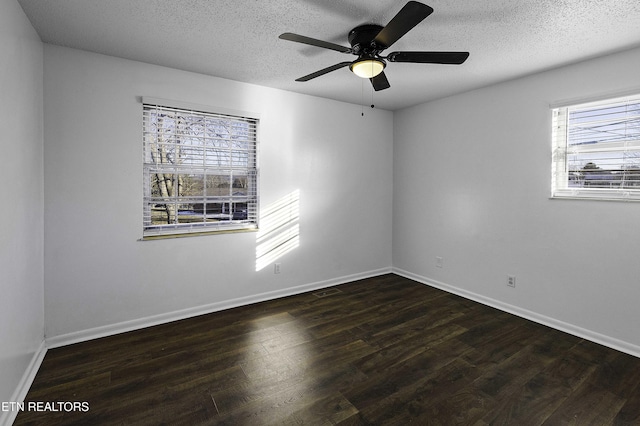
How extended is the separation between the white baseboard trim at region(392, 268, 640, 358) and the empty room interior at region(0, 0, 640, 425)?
0.7 inches

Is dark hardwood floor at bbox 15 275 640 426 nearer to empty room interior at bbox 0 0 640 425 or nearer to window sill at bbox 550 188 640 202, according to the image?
empty room interior at bbox 0 0 640 425

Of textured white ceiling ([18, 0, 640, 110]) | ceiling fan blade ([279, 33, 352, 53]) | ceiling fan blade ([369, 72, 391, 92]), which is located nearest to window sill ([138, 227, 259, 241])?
textured white ceiling ([18, 0, 640, 110])

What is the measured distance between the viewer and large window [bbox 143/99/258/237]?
304 centimetres

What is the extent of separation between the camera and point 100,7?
2049 mm

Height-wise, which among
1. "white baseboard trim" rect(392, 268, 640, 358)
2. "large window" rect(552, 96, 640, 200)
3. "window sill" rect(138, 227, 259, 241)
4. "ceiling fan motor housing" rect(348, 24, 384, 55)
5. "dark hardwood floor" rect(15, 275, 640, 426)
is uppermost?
"ceiling fan motor housing" rect(348, 24, 384, 55)

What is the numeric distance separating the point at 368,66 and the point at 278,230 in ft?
7.10

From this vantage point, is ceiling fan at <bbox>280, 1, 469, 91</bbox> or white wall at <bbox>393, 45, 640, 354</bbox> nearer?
ceiling fan at <bbox>280, 1, 469, 91</bbox>

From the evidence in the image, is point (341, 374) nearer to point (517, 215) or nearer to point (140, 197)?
point (140, 197)

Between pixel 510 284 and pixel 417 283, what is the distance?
1207 millimetres

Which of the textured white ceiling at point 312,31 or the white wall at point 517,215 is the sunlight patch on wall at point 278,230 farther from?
the white wall at point 517,215

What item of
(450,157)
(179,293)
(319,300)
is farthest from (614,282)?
(179,293)

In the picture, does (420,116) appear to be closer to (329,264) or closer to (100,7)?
(329,264)

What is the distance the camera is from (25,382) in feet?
6.81

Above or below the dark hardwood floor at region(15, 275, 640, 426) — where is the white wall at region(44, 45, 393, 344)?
above
